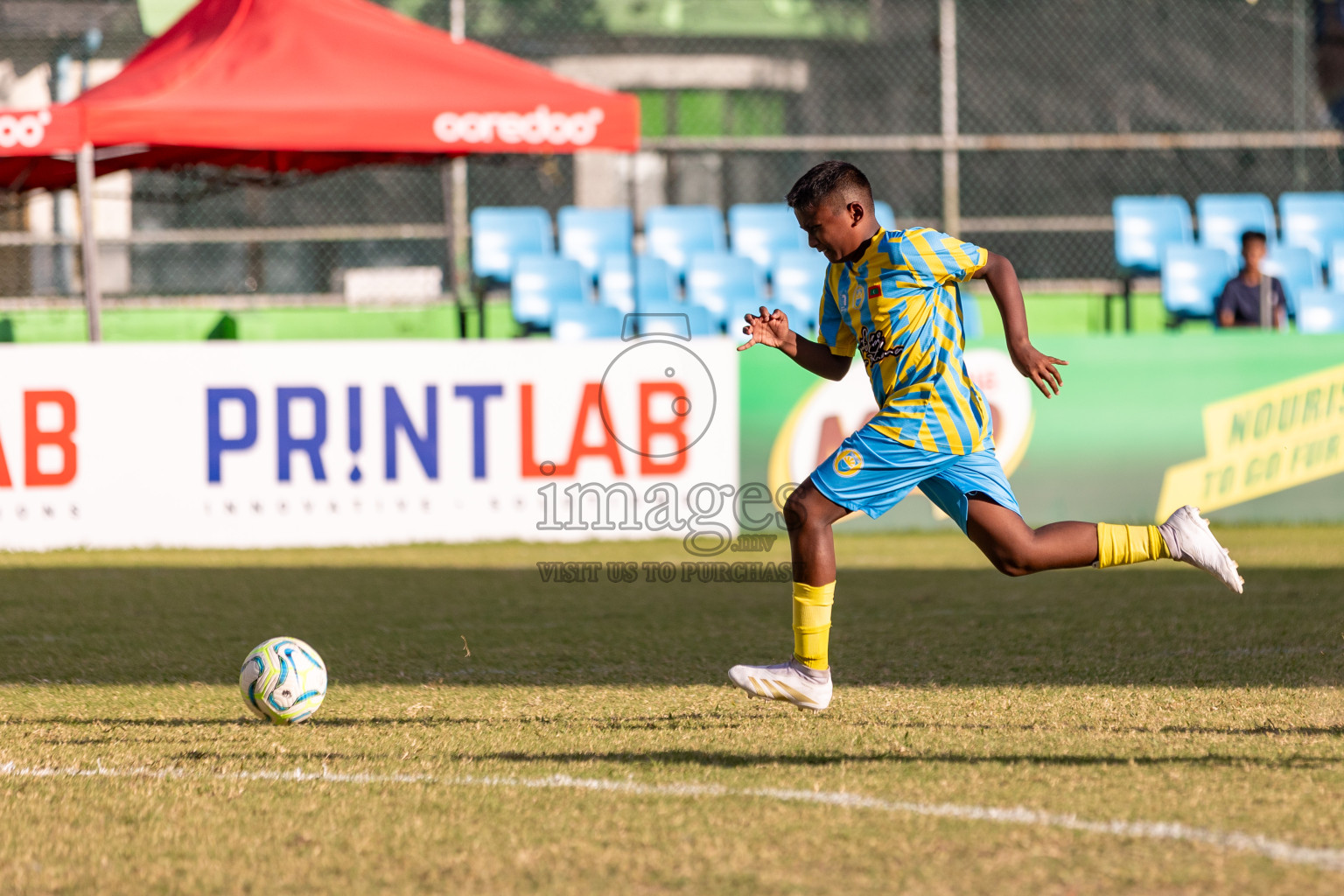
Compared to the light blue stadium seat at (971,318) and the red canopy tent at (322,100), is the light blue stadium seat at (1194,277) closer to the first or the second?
the light blue stadium seat at (971,318)

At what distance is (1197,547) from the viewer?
4.97 metres

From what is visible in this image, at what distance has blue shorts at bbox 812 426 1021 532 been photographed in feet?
16.0

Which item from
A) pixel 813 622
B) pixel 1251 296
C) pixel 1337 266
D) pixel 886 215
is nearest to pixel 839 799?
pixel 813 622

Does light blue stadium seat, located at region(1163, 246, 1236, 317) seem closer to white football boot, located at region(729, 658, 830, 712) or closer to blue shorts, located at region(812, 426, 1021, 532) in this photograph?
blue shorts, located at region(812, 426, 1021, 532)

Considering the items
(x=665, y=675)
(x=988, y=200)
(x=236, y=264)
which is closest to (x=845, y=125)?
(x=988, y=200)

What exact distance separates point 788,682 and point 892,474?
2.35 feet

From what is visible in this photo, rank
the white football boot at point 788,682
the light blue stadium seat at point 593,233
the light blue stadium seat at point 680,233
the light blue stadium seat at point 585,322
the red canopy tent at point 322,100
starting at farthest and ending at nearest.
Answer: the light blue stadium seat at point 680,233
the light blue stadium seat at point 593,233
the light blue stadium seat at point 585,322
the red canopy tent at point 322,100
the white football boot at point 788,682

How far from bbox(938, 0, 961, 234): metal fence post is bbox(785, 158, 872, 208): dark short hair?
9.16 metres

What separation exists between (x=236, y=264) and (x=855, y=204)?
35.0 feet

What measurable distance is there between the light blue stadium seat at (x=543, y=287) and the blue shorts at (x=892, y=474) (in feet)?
27.0

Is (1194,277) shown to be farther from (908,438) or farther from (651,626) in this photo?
(908,438)

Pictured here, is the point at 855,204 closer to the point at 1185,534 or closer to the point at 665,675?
the point at 1185,534

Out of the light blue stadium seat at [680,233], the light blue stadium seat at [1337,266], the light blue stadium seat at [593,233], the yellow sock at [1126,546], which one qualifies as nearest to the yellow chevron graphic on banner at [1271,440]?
the light blue stadium seat at [1337,266]

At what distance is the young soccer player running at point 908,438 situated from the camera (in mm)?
4875
